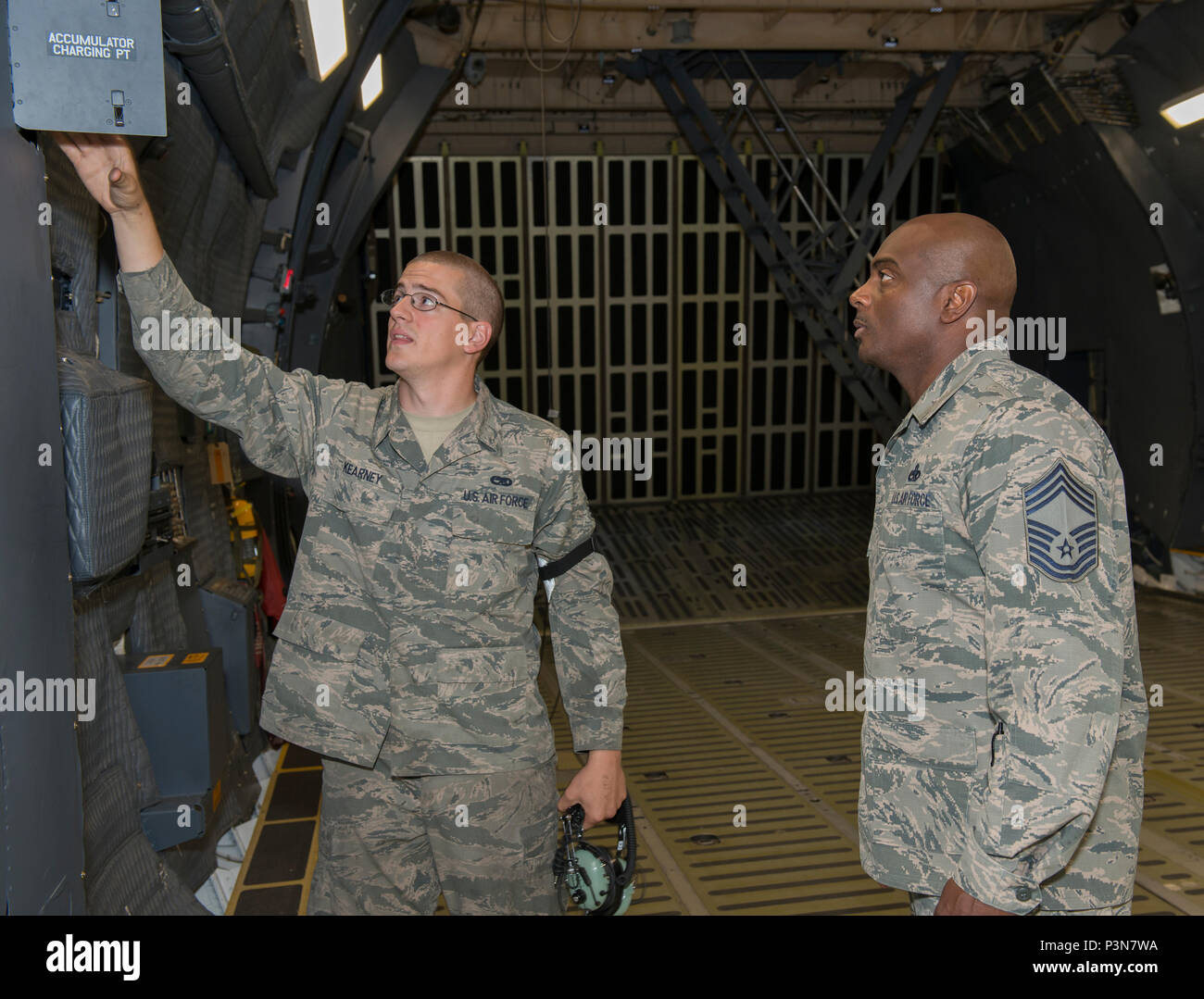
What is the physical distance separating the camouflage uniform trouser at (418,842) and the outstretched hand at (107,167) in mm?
1382

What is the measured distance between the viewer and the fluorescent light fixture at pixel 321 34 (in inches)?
158

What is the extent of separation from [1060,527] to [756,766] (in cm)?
329

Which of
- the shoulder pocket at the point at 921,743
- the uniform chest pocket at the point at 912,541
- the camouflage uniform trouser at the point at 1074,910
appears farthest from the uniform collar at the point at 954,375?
the camouflage uniform trouser at the point at 1074,910

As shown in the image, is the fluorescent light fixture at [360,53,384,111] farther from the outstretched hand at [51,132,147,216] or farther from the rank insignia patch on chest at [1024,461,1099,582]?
the rank insignia patch on chest at [1024,461,1099,582]

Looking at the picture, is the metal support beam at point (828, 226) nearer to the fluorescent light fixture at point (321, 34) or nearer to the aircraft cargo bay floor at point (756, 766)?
the aircraft cargo bay floor at point (756, 766)

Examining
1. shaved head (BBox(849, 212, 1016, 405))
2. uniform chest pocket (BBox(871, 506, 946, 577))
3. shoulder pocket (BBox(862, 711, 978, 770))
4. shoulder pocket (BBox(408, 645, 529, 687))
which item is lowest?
shoulder pocket (BBox(862, 711, 978, 770))

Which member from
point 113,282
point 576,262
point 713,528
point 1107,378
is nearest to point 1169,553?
point 1107,378

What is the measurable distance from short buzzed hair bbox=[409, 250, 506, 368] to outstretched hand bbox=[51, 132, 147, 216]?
2.44ft

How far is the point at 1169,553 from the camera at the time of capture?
8078 mm

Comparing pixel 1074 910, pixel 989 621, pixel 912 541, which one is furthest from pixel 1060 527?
pixel 1074 910

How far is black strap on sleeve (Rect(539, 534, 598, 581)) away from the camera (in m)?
2.78

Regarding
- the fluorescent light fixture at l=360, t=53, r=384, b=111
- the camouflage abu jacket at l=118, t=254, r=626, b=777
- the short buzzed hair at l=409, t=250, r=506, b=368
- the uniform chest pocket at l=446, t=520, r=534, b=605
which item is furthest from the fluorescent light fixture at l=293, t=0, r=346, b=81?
the uniform chest pocket at l=446, t=520, r=534, b=605

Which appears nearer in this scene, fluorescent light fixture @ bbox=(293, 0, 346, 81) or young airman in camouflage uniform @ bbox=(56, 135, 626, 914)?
young airman in camouflage uniform @ bbox=(56, 135, 626, 914)

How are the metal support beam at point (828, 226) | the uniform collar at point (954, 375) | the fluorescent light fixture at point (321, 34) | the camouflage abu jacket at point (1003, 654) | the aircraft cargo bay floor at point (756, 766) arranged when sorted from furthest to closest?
the metal support beam at point (828, 226)
the fluorescent light fixture at point (321, 34)
the aircraft cargo bay floor at point (756, 766)
the uniform collar at point (954, 375)
the camouflage abu jacket at point (1003, 654)
